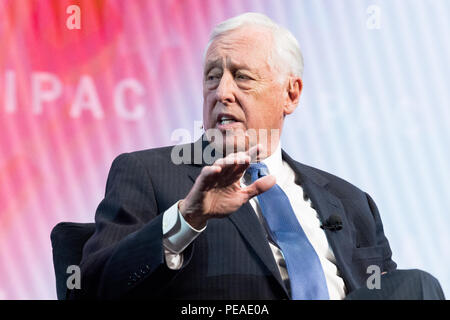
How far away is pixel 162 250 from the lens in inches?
83.5

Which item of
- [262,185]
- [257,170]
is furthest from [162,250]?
[257,170]

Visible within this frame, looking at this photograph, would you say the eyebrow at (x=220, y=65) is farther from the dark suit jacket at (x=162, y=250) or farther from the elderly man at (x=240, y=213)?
the dark suit jacket at (x=162, y=250)

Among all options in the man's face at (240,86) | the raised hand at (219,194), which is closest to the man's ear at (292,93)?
the man's face at (240,86)

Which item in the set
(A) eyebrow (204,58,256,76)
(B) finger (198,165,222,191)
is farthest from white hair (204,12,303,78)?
(B) finger (198,165,222,191)

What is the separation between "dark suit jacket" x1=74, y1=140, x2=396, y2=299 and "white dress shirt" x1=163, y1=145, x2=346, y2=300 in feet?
0.10

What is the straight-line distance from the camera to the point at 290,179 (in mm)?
2947

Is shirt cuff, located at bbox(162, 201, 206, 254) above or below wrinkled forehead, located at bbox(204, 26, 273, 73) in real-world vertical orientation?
below

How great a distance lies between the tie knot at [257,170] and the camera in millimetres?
2699

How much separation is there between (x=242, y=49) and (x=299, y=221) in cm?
69

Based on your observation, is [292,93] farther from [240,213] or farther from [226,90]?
[240,213]

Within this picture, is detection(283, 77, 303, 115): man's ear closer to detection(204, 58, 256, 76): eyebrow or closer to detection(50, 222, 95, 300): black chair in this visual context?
detection(204, 58, 256, 76): eyebrow

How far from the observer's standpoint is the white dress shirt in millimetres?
2127
